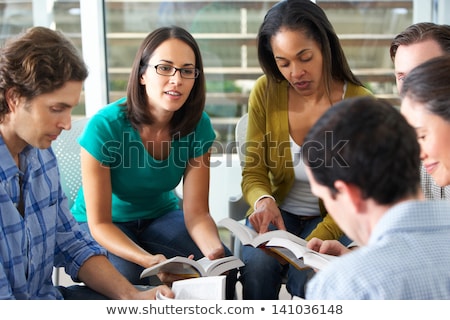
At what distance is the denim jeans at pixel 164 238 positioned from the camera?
173 cm

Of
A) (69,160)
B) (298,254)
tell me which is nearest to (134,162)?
(69,160)

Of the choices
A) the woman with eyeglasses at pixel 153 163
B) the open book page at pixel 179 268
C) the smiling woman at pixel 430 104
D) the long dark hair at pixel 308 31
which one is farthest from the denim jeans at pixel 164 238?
the smiling woman at pixel 430 104

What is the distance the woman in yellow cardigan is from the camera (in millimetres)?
1710

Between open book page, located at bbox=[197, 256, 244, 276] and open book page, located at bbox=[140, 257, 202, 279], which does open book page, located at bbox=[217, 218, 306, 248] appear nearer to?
open book page, located at bbox=[197, 256, 244, 276]

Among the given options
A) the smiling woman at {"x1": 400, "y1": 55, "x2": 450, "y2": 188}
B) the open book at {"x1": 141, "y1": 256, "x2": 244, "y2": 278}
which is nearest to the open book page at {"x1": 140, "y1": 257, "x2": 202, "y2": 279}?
the open book at {"x1": 141, "y1": 256, "x2": 244, "y2": 278}

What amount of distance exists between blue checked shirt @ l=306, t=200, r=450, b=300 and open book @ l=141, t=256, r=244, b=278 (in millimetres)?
646

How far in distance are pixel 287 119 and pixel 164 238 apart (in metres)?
0.54

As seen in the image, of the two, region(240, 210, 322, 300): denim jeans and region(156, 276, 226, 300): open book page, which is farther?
region(240, 210, 322, 300): denim jeans

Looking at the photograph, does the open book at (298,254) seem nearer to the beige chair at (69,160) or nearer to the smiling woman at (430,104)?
the smiling woman at (430,104)

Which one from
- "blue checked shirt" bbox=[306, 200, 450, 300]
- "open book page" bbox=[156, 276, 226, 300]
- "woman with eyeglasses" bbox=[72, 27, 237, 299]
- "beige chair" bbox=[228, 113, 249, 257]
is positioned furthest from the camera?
"beige chair" bbox=[228, 113, 249, 257]

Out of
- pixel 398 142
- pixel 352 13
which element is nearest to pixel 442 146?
pixel 398 142

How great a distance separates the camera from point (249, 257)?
170 cm

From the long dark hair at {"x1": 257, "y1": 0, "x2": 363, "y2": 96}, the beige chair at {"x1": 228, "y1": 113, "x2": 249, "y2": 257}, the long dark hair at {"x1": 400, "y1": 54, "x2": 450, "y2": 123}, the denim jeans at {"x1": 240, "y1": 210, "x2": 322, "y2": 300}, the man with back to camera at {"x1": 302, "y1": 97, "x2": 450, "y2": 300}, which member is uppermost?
the long dark hair at {"x1": 257, "y1": 0, "x2": 363, "y2": 96}

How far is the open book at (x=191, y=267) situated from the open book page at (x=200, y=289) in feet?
0.27
